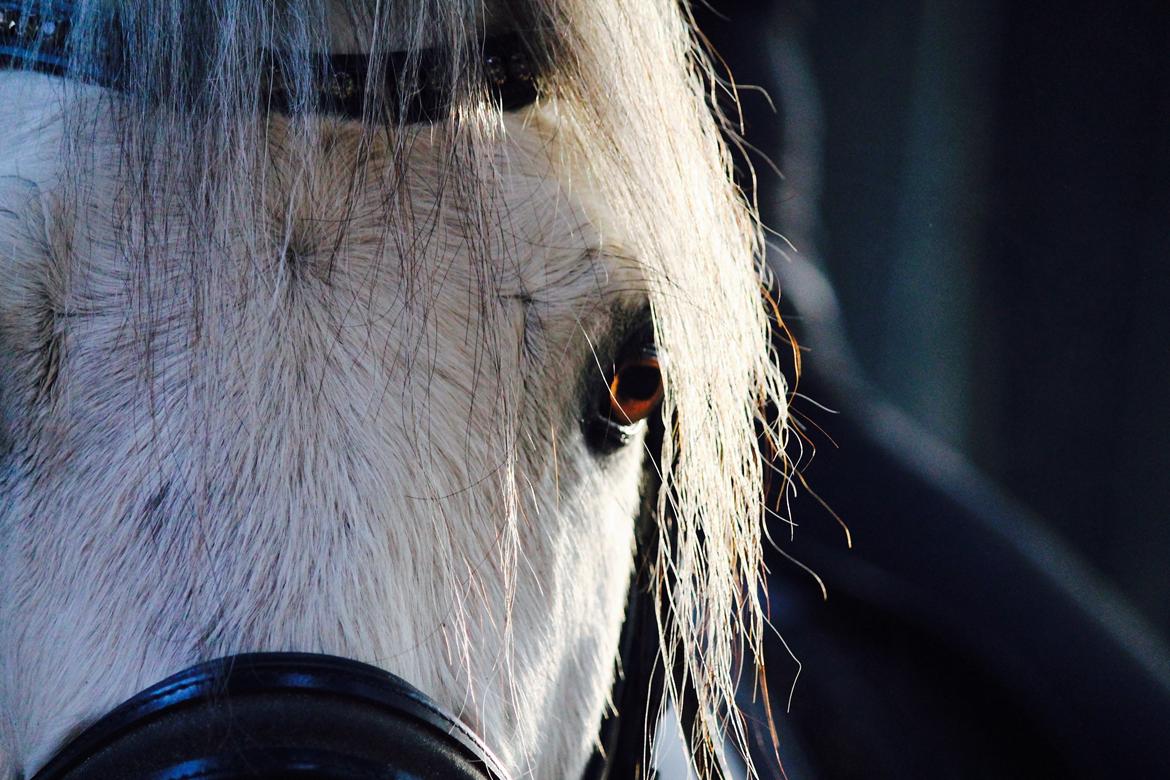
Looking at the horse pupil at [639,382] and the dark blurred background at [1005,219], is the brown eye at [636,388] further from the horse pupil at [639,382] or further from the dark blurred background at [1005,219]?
the dark blurred background at [1005,219]

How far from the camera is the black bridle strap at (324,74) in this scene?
34 centimetres

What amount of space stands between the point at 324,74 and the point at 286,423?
0.13m

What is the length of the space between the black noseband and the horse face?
11mm

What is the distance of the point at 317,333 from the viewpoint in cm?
33

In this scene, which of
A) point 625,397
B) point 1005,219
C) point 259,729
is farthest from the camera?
point 1005,219

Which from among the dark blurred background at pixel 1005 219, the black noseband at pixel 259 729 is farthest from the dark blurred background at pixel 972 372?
the black noseband at pixel 259 729

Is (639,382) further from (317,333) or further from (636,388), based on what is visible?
(317,333)

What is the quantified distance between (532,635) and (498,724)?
4cm

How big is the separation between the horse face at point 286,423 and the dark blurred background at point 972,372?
24cm

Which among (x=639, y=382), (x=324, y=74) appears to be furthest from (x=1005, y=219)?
(x=324, y=74)

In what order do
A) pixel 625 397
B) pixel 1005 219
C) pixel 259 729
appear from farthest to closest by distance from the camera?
pixel 1005 219 < pixel 625 397 < pixel 259 729

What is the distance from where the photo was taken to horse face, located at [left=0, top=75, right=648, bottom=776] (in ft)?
1.00

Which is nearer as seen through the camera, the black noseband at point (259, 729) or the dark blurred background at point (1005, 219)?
the black noseband at point (259, 729)

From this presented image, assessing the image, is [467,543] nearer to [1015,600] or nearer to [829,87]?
[1015,600]
